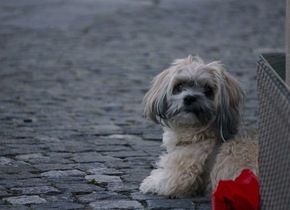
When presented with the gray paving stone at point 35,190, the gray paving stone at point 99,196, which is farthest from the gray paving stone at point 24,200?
the gray paving stone at point 99,196

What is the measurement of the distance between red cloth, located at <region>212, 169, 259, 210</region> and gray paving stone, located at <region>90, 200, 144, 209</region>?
82 centimetres

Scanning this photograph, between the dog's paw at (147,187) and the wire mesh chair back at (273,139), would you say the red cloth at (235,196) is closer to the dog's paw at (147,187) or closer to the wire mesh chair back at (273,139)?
the wire mesh chair back at (273,139)

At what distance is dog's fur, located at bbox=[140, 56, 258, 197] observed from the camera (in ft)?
18.2

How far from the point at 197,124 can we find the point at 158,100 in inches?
13.0

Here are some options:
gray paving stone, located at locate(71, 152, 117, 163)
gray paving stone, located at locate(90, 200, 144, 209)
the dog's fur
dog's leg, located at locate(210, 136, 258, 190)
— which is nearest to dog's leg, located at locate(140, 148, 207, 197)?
the dog's fur

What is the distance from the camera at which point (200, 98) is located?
5.58 meters

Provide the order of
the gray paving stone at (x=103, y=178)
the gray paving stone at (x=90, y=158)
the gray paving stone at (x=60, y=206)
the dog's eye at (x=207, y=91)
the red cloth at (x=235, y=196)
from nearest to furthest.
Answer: the red cloth at (x=235, y=196), the gray paving stone at (x=60, y=206), the dog's eye at (x=207, y=91), the gray paving stone at (x=103, y=178), the gray paving stone at (x=90, y=158)

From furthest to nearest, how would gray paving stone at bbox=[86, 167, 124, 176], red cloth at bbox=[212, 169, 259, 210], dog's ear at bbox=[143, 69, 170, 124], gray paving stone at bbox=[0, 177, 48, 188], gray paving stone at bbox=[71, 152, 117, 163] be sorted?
gray paving stone at bbox=[71, 152, 117, 163], gray paving stone at bbox=[86, 167, 124, 176], gray paving stone at bbox=[0, 177, 48, 188], dog's ear at bbox=[143, 69, 170, 124], red cloth at bbox=[212, 169, 259, 210]

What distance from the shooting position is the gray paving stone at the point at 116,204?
5.32 metres

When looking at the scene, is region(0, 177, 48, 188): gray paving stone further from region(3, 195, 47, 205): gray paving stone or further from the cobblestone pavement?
region(3, 195, 47, 205): gray paving stone

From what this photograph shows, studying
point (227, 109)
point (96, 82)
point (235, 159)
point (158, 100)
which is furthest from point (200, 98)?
point (96, 82)

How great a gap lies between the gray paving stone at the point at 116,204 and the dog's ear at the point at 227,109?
755mm

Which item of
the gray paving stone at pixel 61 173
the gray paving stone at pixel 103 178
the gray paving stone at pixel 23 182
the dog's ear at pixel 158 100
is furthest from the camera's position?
the gray paving stone at pixel 61 173

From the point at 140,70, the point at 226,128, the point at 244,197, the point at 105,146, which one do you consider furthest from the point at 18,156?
the point at 140,70
